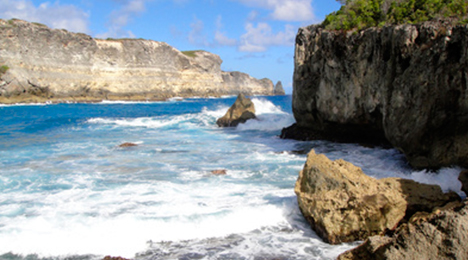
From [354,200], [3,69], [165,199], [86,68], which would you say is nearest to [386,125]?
[354,200]

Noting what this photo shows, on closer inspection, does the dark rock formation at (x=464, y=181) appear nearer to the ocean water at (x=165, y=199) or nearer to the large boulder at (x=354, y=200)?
the large boulder at (x=354, y=200)

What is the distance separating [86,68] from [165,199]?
205 feet

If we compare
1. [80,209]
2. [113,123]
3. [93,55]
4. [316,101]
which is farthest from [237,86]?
[80,209]

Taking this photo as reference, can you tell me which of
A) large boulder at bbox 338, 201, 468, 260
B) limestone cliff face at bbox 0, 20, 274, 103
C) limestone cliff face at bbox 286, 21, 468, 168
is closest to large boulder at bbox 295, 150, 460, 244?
large boulder at bbox 338, 201, 468, 260

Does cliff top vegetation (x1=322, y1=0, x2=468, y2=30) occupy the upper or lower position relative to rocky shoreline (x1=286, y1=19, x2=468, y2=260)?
upper

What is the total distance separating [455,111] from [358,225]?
4.60 m

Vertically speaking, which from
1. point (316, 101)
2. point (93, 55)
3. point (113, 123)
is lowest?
point (113, 123)

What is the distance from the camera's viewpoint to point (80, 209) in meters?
7.46

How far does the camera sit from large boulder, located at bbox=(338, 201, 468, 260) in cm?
346

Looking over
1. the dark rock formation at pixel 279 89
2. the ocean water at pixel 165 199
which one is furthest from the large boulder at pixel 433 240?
the dark rock formation at pixel 279 89

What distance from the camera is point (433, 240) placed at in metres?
3.57

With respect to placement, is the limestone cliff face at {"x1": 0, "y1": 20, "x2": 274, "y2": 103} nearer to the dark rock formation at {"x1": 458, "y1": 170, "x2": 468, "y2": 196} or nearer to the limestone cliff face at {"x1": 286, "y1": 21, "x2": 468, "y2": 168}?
the limestone cliff face at {"x1": 286, "y1": 21, "x2": 468, "y2": 168}

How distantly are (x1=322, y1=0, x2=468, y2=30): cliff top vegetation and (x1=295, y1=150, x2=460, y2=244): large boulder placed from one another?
542 cm

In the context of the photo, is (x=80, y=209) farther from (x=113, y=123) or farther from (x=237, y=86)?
(x=237, y=86)
